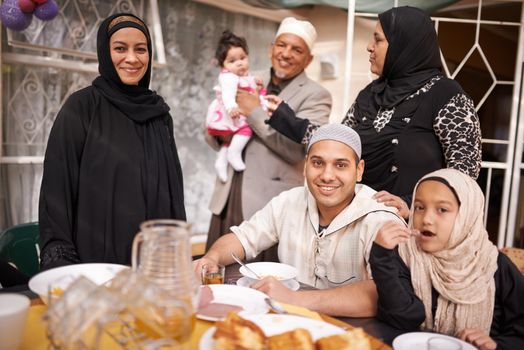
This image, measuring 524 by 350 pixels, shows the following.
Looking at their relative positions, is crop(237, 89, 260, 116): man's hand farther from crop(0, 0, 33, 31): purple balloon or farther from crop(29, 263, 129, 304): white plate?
crop(29, 263, 129, 304): white plate

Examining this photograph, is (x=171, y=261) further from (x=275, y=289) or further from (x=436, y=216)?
(x=436, y=216)

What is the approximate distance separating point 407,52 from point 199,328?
5.39 ft

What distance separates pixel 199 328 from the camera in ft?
3.67

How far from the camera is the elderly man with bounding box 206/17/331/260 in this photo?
281cm

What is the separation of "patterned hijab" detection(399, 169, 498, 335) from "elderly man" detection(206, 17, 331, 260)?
1325 millimetres

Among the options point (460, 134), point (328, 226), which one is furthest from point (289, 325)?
point (460, 134)

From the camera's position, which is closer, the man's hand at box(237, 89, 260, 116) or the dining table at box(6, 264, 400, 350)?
the dining table at box(6, 264, 400, 350)

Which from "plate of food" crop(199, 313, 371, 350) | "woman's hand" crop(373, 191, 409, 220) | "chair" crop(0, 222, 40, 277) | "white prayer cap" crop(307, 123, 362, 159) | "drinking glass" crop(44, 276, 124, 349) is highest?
"white prayer cap" crop(307, 123, 362, 159)

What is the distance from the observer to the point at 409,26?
2178mm

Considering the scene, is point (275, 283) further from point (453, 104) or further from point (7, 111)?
point (7, 111)

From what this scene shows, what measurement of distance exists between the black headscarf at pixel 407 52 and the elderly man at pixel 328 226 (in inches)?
18.4

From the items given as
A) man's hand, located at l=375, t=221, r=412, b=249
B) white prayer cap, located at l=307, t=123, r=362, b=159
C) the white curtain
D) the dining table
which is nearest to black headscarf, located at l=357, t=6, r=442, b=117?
white prayer cap, located at l=307, t=123, r=362, b=159

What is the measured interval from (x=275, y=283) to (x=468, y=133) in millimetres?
Result: 1156

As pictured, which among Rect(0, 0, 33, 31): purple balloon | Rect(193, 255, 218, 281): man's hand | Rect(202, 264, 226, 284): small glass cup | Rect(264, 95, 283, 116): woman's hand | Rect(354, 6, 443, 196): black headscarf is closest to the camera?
Rect(202, 264, 226, 284): small glass cup
